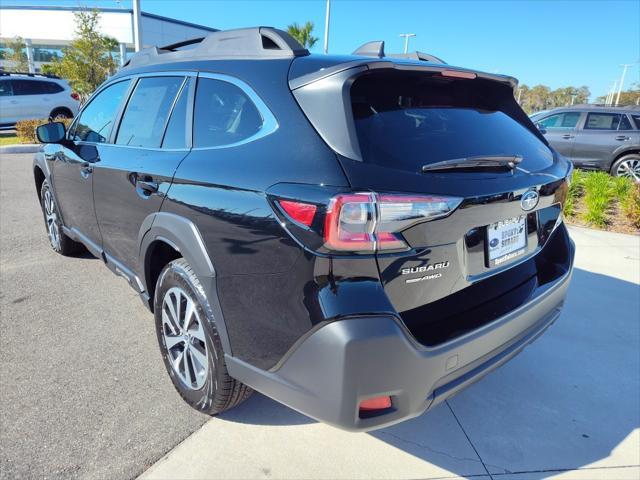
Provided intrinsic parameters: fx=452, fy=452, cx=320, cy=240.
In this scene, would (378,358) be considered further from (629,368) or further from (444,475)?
(629,368)

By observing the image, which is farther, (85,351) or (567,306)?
(567,306)

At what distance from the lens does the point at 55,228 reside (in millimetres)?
4633

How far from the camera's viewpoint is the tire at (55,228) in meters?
4.49

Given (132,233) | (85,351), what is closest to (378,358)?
(132,233)

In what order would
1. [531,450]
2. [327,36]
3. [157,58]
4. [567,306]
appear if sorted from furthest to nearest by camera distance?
[327,36]
[567,306]
[157,58]
[531,450]

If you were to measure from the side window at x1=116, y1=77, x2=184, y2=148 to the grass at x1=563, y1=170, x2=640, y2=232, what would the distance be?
226 inches

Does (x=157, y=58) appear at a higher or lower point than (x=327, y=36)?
lower

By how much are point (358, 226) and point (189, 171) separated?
1.03 meters

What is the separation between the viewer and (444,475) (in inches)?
82.8

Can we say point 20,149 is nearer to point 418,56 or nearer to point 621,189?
point 418,56

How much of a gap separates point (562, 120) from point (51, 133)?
1135 centimetres

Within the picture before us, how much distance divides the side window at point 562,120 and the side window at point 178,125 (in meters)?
11.0

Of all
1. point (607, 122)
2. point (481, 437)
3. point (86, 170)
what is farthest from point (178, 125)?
point (607, 122)

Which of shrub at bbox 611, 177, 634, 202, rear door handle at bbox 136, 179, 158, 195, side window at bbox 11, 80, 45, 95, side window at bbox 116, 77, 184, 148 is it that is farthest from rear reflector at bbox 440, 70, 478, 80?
side window at bbox 11, 80, 45, 95
